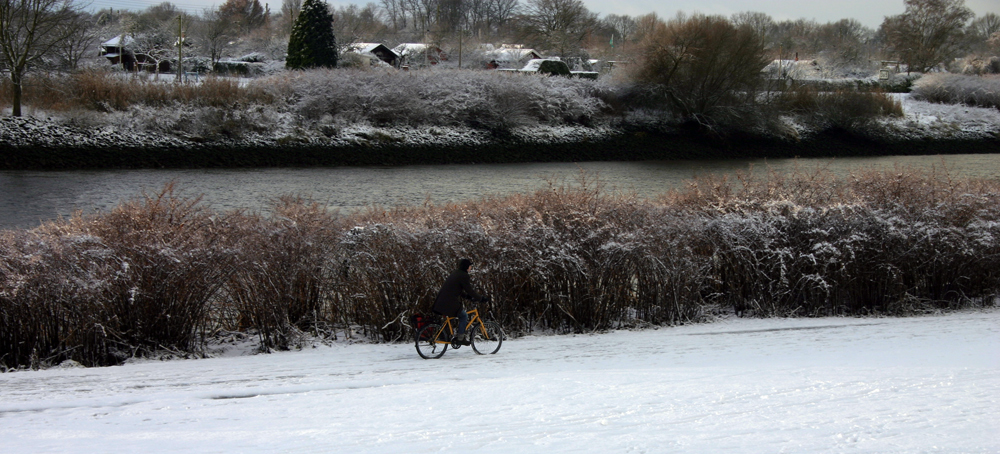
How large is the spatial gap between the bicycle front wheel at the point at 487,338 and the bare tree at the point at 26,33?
36.0m

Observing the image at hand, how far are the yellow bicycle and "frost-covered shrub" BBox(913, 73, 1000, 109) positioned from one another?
68672 mm

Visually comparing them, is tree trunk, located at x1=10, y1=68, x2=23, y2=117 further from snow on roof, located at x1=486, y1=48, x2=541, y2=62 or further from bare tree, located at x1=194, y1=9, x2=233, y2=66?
snow on roof, located at x1=486, y1=48, x2=541, y2=62

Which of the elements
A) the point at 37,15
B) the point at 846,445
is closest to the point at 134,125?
the point at 37,15

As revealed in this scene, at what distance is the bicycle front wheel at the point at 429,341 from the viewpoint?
36.7ft

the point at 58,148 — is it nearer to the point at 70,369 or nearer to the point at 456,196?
the point at 456,196

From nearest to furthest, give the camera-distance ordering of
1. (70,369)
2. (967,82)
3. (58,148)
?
(70,369) < (58,148) < (967,82)

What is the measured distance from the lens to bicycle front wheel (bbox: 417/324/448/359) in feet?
36.7

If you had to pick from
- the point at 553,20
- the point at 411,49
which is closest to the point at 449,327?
the point at 411,49

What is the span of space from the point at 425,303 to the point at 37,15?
36054mm

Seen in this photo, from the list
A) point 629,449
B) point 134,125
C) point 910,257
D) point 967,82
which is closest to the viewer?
point 629,449

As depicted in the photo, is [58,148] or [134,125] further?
[134,125]

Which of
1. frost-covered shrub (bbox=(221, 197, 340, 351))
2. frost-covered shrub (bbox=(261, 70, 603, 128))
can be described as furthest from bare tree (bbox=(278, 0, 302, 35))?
frost-covered shrub (bbox=(221, 197, 340, 351))

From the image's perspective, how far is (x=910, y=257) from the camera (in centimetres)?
1622

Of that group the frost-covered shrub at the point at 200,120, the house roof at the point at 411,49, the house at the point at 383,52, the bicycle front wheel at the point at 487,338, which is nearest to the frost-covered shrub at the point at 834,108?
the frost-covered shrub at the point at 200,120
